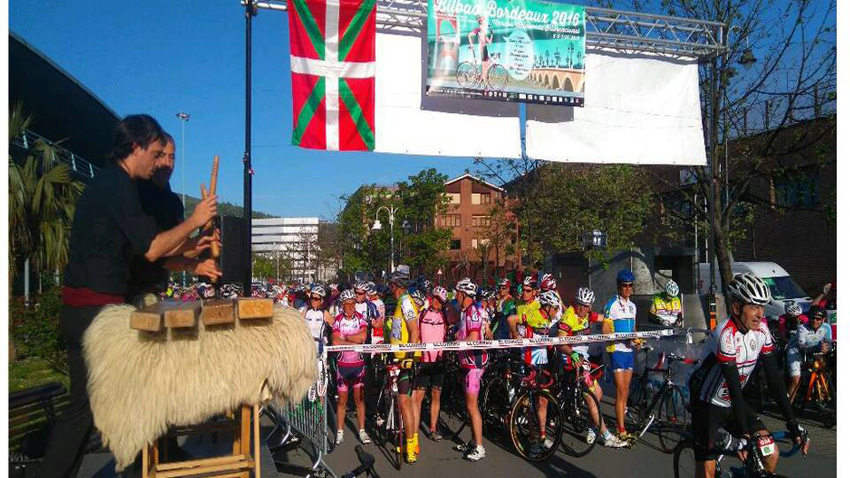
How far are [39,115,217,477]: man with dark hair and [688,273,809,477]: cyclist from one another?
3.45 metres

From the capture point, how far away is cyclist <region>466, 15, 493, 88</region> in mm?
7820

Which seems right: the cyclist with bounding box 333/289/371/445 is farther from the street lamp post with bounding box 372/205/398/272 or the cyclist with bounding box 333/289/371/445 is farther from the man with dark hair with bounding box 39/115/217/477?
the street lamp post with bounding box 372/205/398/272

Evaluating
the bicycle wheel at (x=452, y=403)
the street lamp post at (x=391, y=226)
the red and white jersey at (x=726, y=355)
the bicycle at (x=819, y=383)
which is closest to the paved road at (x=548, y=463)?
the bicycle at (x=819, y=383)

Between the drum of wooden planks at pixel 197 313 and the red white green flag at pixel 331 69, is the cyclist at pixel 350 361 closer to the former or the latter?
the red white green flag at pixel 331 69

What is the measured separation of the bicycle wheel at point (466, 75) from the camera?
7738 mm

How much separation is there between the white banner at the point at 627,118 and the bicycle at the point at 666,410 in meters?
2.89

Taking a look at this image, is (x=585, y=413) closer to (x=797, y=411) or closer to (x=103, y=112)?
(x=797, y=411)

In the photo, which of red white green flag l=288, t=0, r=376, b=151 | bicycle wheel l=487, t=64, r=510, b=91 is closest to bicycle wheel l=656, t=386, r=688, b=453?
bicycle wheel l=487, t=64, r=510, b=91

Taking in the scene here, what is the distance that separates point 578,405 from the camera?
7.67 meters

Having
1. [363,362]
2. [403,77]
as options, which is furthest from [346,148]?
[363,362]

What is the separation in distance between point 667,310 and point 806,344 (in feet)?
6.11

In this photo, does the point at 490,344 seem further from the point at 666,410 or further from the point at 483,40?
the point at 483,40

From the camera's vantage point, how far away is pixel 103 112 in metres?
32.9

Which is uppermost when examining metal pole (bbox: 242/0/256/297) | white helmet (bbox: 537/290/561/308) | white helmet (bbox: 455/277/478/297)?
metal pole (bbox: 242/0/256/297)
